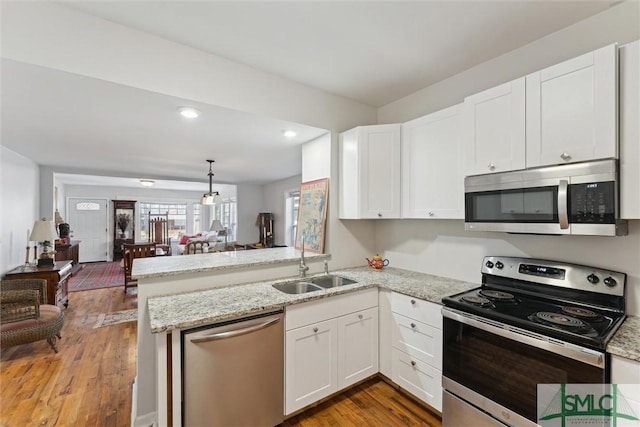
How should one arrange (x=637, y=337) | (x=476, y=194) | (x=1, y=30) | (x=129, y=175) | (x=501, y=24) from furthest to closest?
(x=129, y=175) → (x=476, y=194) → (x=501, y=24) → (x=1, y=30) → (x=637, y=337)

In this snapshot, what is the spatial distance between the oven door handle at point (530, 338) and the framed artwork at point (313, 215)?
141 centimetres

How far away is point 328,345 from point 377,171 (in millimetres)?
1547

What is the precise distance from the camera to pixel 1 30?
143 centimetres

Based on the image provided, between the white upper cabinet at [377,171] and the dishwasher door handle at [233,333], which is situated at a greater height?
the white upper cabinet at [377,171]

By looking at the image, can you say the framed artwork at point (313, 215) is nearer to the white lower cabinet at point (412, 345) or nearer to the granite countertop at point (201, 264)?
the granite countertop at point (201, 264)

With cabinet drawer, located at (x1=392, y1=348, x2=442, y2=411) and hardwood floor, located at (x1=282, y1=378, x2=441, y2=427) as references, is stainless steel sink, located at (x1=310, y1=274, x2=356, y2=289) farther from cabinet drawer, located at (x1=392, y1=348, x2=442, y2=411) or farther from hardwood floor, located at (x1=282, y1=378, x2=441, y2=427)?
hardwood floor, located at (x1=282, y1=378, x2=441, y2=427)

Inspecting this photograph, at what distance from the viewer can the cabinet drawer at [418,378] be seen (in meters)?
1.87

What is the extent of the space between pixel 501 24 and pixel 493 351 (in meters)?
2.03

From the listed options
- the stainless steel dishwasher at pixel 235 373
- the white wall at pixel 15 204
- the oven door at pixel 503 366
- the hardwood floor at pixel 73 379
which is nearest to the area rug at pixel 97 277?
the white wall at pixel 15 204

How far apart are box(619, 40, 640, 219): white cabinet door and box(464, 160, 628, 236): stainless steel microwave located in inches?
1.8

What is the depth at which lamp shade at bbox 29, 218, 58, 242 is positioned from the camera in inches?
142

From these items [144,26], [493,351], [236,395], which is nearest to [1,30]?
[144,26]

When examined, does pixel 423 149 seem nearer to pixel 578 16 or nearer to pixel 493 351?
pixel 578 16

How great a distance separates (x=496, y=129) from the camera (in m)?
1.79
